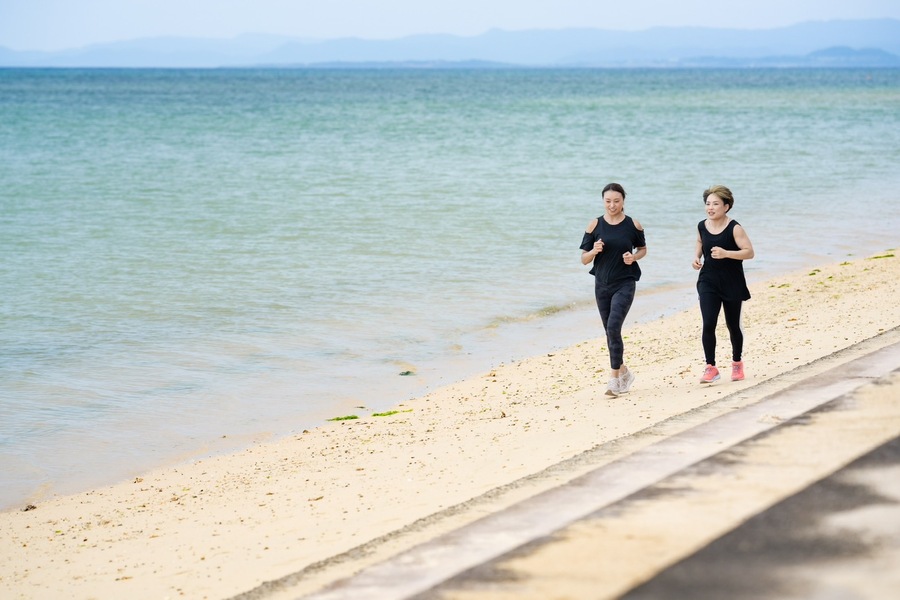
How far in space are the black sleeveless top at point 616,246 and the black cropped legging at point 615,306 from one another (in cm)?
6

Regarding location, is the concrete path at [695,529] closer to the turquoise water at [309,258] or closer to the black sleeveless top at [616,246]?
the black sleeveless top at [616,246]

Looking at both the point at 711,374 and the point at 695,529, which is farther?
the point at 711,374

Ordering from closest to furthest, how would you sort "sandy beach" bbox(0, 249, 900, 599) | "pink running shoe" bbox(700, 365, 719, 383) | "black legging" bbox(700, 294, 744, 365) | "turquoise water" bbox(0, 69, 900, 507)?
"sandy beach" bbox(0, 249, 900, 599) < "black legging" bbox(700, 294, 744, 365) < "pink running shoe" bbox(700, 365, 719, 383) < "turquoise water" bbox(0, 69, 900, 507)

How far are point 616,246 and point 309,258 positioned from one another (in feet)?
32.4

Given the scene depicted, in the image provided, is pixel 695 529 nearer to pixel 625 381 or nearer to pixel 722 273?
pixel 722 273

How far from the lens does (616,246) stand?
293 inches

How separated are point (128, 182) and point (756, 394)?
2479cm

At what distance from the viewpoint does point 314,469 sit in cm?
687

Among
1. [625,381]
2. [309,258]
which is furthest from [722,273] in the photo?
[309,258]

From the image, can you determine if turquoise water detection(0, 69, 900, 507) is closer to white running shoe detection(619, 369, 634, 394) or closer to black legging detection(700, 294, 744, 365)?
white running shoe detection(619, 369, 634, 394)

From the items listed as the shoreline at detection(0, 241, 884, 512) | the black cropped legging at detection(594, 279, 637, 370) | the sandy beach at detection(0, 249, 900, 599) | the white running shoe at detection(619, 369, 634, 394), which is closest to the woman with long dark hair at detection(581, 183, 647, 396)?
the black cropped legging at detection(594, 279, 637, 370)

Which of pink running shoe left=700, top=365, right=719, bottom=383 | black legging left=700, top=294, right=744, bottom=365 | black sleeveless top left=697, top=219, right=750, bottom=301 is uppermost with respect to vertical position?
black sleeveless top left=697, top=219, right=750, bottom=301

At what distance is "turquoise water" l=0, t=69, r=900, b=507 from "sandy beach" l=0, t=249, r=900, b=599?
79cm

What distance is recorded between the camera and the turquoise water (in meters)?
9.27
